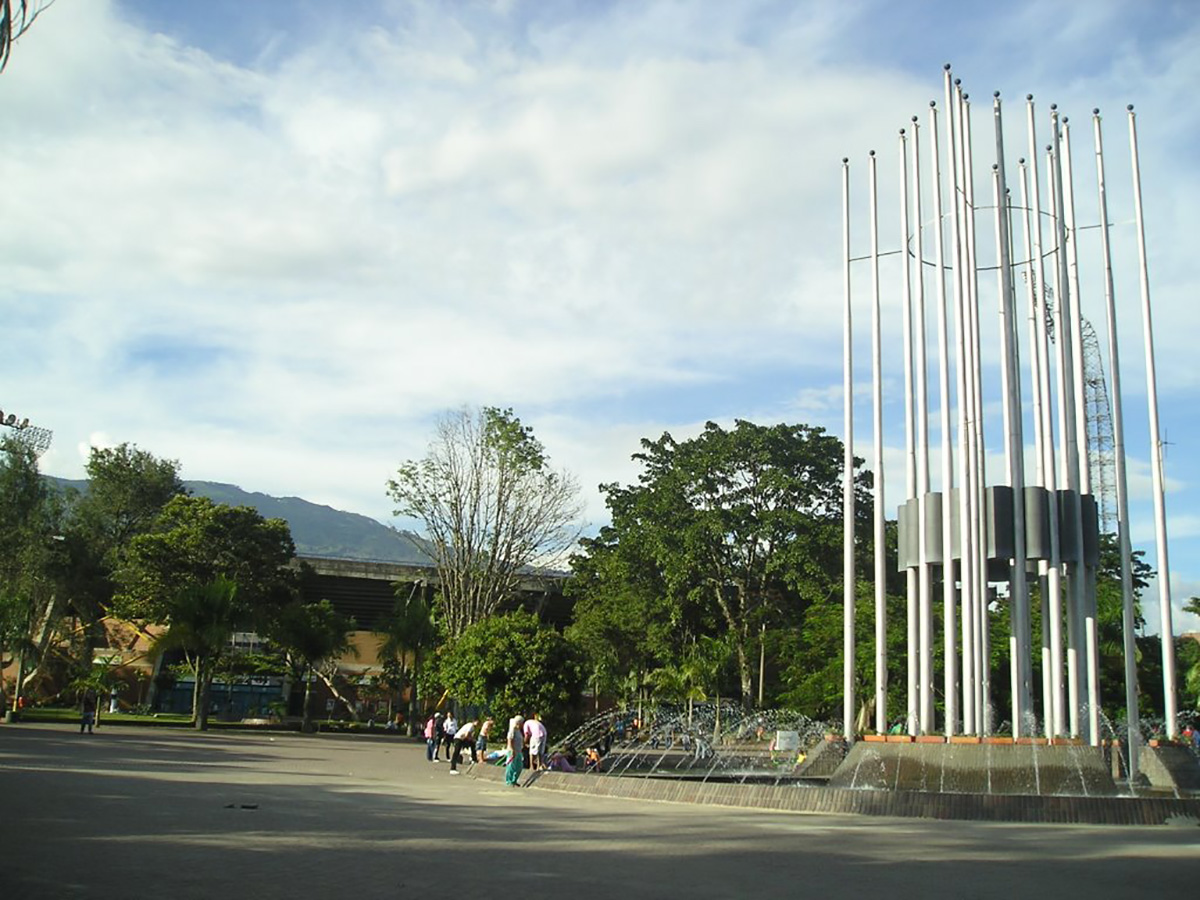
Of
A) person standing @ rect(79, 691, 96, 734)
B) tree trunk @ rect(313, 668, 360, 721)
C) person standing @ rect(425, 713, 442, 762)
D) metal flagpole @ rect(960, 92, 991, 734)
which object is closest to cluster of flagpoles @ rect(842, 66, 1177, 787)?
metal flagpole @ rect(960, 92, 991, 734)

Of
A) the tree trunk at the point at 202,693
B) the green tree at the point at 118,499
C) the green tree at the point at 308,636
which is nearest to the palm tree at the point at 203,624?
the tree trunk at the point at 202,693

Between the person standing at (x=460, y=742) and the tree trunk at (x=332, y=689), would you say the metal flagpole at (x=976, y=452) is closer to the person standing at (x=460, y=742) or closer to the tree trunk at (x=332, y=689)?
the person standing at (x=460, y=742)

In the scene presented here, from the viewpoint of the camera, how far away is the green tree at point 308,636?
161ft

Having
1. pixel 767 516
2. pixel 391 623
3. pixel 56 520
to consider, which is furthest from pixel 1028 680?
pixel 56 520

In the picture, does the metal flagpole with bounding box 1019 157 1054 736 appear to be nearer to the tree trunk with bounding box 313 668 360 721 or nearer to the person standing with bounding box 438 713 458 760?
the person standing with bounding box 438 713 458 760

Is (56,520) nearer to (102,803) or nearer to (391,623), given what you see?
(391,623)

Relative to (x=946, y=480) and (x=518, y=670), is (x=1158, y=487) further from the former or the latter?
(x=518, y=670)

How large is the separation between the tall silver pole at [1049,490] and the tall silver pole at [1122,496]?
1.11 m

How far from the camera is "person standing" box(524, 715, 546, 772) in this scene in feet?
71.4

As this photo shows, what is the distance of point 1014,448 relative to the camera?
792 inches

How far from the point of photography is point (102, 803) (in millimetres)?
14414

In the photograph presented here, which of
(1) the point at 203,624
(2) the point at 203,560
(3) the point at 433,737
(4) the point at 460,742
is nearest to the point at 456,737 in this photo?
(4) the point at 460,742

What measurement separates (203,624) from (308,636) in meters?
5.30

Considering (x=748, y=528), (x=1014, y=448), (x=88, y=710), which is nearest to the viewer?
(x=1014, y=448)
